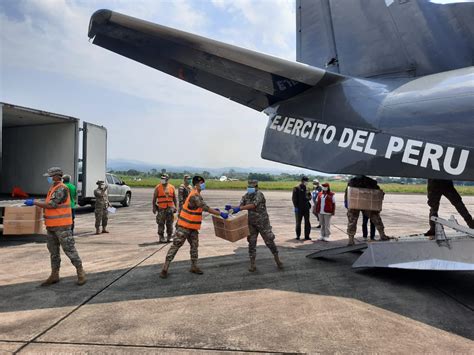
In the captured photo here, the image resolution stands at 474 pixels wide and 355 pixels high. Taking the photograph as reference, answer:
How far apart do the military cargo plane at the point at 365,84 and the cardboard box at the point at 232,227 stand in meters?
1.40

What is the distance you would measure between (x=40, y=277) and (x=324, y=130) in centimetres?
571

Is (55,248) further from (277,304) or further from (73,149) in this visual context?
(73,149)

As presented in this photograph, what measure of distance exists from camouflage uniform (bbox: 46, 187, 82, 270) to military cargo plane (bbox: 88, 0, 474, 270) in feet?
8.78

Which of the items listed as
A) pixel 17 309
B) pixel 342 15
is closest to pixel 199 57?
pixel 342 15

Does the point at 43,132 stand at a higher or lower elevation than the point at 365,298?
higher

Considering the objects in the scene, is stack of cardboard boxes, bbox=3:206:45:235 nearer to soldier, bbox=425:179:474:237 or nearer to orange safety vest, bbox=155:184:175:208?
orange safety vest, bbox=155:184:175:208

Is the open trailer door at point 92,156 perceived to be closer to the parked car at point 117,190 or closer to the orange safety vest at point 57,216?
the parked car at point 117,190

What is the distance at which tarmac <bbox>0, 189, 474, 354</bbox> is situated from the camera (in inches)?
142

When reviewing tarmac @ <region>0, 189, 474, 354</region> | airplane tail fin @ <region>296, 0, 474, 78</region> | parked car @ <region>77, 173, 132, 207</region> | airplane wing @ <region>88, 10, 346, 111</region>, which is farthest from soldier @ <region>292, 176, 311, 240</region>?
parked car @ <region>77, 173, 132, 207</region>

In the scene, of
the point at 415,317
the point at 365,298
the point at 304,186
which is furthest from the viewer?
the point at 304,186

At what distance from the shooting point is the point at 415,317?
169 inches

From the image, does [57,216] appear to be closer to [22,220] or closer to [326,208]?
[22,220]

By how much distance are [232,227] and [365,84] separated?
3426 millimetres

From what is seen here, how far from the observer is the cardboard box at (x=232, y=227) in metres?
6.18
